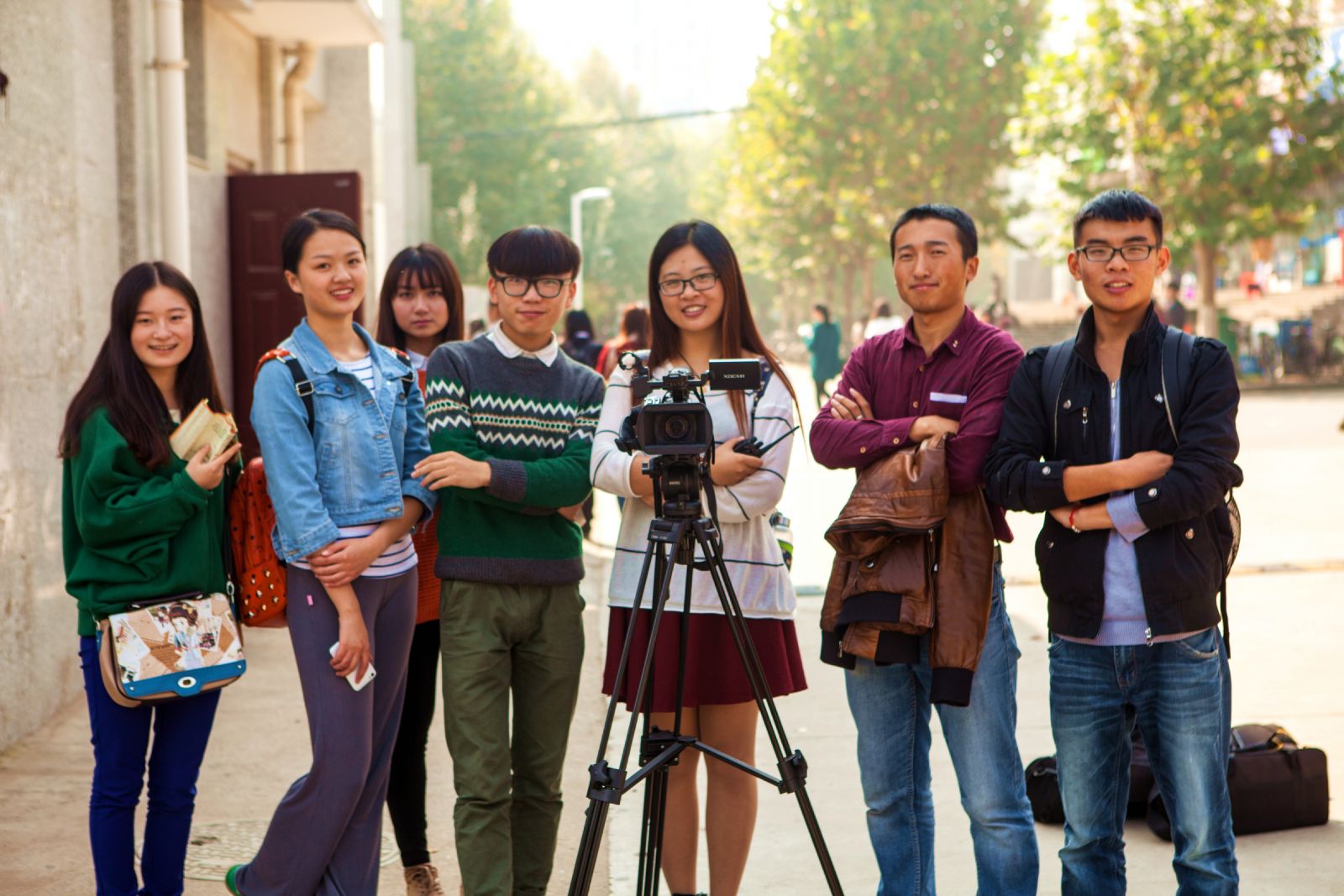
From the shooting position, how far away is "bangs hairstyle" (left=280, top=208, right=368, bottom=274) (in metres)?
3.76

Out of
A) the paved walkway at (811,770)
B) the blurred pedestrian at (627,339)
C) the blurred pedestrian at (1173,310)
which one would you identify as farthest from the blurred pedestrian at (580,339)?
the blurred pedestrian at (1173,310)

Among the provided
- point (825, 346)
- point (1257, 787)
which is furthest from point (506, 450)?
point (825, 346)

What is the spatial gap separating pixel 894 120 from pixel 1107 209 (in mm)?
39864

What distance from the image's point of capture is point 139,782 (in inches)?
152

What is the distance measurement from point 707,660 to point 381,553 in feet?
2.98

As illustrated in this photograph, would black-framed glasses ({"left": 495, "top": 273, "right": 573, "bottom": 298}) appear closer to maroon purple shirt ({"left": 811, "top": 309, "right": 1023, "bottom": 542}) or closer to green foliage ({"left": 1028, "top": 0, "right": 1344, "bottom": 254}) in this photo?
maroon purple shirt ({"left": 811, "top": 309, "right": 1023, "bottom": 542})

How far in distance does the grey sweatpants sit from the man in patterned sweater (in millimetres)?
246

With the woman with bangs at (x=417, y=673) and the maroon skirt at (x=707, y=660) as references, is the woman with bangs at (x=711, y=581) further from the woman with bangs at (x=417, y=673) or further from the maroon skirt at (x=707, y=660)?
the woman with bangs at (x=417, y=673)

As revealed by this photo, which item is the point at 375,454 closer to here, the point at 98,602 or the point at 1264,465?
the point at 98,602

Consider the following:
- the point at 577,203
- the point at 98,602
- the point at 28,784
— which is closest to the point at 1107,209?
the point at 98,602

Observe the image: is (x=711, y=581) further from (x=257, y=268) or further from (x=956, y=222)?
(x=257, y=268)

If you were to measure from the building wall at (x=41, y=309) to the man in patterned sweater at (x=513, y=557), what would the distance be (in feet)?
9.83

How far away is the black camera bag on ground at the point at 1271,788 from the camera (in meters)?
4.82

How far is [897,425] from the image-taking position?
11.9 feet
